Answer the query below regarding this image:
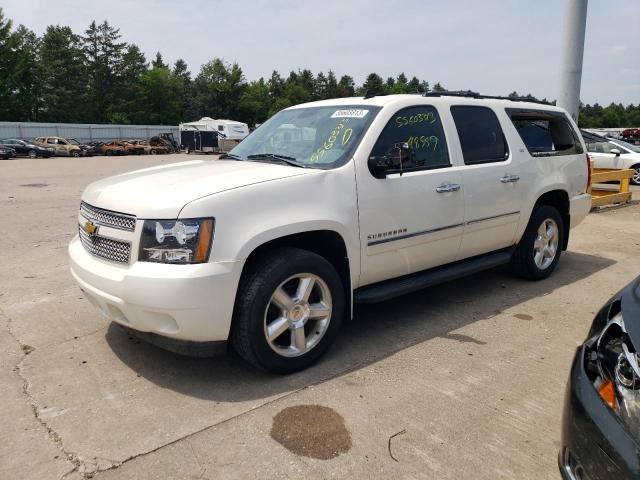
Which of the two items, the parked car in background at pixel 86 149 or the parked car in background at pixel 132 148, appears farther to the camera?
the parked car in background at pixel 132 148

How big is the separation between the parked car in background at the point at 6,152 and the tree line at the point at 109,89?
115 ft

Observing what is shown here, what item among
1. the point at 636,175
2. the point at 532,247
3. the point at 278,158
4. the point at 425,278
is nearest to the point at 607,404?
the point at 425,278

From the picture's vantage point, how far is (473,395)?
3.37 meters

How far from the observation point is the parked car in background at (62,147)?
39709mm

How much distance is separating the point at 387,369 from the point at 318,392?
0.59 meters

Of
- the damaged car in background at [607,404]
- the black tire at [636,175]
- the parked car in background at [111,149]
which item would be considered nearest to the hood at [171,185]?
the damaged car in background at [607,404]

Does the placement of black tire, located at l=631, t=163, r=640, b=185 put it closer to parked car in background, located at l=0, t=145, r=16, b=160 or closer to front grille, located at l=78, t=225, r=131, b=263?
front grille, located at l=78, t=225, r=131, b=263

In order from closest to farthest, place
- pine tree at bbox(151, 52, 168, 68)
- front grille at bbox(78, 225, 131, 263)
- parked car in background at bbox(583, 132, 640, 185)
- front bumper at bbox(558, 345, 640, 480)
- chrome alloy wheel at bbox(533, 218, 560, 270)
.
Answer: front bumper at bbox(558, 345, 640, 480), front grille at bbox(78, 225, 131, 263), chrome alloy wheel at bbox(533, 218, 560, 270), parked car in background at bbox(583, 132, 640, 185), pine tree at bbox(151, 52, 168, 68)

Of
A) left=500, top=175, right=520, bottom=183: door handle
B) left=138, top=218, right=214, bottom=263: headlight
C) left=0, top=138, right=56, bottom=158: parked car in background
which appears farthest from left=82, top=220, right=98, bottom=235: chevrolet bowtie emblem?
left=0, top=138, right=56, bottom=158: parked car in background

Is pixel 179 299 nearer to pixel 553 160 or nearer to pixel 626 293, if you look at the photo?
pixel 626 293

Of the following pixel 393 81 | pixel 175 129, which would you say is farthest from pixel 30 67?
pixel 393 81

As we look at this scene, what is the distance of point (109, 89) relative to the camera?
251 feet

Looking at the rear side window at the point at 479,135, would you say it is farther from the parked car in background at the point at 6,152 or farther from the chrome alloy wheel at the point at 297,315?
the parked car in background at the point at 6,152

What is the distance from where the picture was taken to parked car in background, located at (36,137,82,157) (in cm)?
3971
